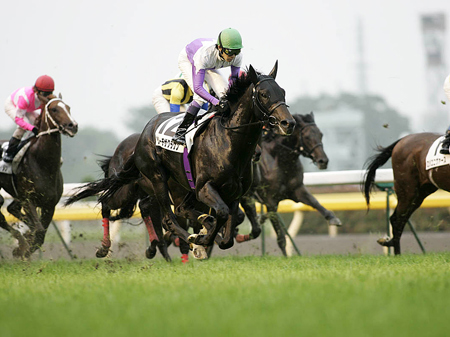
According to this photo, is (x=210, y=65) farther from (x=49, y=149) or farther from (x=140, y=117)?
(x=140, y=117)

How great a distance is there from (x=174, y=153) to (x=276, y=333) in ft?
11.2

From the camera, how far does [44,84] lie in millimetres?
7785

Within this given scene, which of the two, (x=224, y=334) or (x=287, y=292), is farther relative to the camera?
(x=287, y=292)

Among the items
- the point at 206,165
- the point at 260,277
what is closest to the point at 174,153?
the point at 206,165

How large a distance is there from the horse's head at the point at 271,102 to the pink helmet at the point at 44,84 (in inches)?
143

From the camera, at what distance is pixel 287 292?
344 centimetres

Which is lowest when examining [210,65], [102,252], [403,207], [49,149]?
[102,252]

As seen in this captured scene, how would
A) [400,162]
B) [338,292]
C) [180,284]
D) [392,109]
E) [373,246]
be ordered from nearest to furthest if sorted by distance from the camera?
[338,292] < [180,284] < [400,162] < [373,246] < [392,109]

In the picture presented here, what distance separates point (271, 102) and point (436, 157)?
279 cm

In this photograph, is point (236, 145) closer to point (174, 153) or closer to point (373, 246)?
point (174, 153)

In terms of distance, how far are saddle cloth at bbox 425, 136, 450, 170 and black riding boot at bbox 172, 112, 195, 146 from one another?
278 centimetres

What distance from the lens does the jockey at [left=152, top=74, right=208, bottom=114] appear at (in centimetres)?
734

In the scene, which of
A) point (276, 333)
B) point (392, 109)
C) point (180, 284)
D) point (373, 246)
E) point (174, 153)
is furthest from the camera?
point (392, 109)

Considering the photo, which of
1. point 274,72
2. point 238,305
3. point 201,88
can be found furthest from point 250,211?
point 238,305
